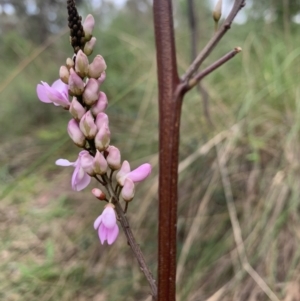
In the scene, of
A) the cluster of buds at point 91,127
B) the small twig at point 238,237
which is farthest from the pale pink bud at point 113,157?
the small twig at point 238,237

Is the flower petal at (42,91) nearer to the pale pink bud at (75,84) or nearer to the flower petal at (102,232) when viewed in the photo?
the pale pink bud at (75,84)

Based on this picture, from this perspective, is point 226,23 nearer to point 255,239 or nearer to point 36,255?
point 255,239

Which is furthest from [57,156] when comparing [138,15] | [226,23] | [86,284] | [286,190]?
[138,15]

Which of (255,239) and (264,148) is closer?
(255,239)

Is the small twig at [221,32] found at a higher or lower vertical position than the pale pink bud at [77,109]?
higher

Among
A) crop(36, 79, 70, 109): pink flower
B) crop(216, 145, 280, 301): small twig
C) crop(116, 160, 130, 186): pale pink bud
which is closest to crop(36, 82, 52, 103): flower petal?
crop(36, 79, 70, 109): pink flower

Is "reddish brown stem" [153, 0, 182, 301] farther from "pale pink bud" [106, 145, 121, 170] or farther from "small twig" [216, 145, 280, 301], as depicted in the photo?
"small twig" [216, 145, 280, 301]

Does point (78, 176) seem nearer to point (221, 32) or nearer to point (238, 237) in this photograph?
point (221, 32)
